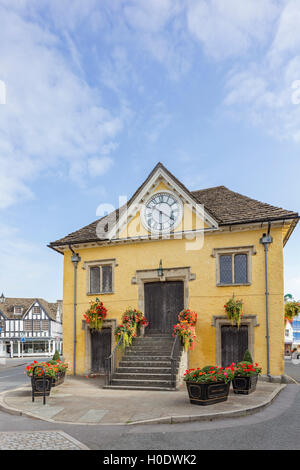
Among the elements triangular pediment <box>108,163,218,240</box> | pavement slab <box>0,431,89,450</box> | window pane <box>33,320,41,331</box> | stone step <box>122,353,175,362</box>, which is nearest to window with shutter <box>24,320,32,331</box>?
window pane <box>33,320,41,331</box>

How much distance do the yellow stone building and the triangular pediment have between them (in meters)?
0.05

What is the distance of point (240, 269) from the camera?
57.6 feet

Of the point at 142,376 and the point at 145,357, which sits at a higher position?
the point at 145,357

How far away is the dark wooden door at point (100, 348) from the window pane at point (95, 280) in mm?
1912

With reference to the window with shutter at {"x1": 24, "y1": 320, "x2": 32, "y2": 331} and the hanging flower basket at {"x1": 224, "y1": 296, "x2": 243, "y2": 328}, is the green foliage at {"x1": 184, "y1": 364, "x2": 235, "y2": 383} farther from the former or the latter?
the window with shutter at {"x1": 24, "y1": 320, "x2": 32, "y2": 331}

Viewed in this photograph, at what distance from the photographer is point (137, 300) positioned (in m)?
19.0

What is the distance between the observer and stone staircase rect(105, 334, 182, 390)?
14.8 metres

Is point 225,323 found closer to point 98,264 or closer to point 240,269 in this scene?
point 240,269

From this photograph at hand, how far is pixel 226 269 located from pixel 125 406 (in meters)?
7.96

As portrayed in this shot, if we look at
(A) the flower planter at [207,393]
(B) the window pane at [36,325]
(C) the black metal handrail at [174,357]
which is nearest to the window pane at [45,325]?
(B) the window pane at [36,325]

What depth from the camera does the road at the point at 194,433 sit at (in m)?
7.86

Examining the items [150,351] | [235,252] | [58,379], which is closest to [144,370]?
[150,351]
